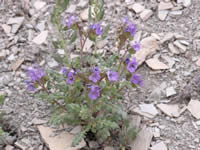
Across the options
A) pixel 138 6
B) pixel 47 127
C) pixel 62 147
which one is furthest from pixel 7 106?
pixel 138 6

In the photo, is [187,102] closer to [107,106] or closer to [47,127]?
[107,106]

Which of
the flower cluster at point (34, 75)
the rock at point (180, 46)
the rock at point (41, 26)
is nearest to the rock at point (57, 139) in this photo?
the flower cluster at point (34, 75)

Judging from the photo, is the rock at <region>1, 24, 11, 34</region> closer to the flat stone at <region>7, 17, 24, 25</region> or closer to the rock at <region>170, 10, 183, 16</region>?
the flat stone at <region>7, 17, 24, 25</region>

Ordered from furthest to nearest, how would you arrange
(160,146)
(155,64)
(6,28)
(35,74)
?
(6,28) → (155,64) → (160,146) → (35,74)

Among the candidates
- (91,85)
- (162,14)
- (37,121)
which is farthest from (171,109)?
(162,14)

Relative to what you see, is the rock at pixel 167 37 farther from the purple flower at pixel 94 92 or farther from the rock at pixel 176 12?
the purple flower at pixel 94 92

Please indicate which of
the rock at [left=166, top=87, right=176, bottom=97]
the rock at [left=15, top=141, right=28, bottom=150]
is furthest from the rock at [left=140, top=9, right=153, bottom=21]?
the rock at [left=15, top=141, right=28, bottom=150]

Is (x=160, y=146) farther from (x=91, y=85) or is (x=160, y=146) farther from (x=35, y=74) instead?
(x=35, y=74)
